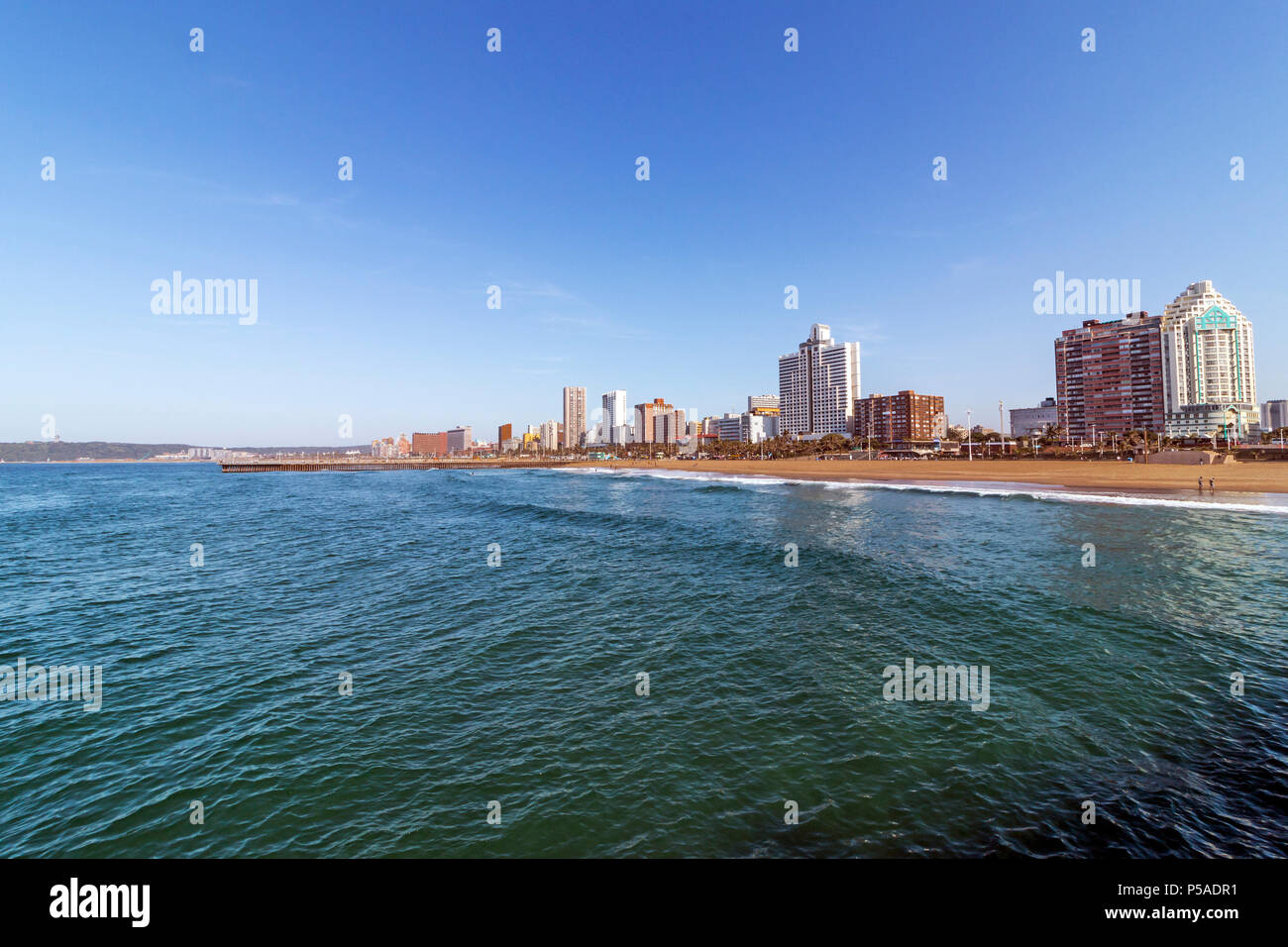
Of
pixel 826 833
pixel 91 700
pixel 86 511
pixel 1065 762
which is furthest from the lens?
pixel 86 511

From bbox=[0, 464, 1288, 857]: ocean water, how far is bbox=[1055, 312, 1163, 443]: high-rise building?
209m

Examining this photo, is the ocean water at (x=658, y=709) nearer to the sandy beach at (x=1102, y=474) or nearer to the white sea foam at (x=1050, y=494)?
the white sea foam at (x=1050, y=494)

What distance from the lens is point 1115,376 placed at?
190375 mm

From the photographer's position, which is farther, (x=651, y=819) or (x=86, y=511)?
(x=86, y=511)

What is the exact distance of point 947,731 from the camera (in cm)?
1205

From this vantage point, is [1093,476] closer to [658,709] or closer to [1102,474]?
[1102,474]

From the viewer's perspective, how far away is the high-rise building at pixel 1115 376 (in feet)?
607

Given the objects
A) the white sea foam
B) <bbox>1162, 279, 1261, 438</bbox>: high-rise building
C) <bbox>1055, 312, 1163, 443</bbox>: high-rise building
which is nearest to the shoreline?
the white sea foam

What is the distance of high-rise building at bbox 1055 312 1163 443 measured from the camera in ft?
607

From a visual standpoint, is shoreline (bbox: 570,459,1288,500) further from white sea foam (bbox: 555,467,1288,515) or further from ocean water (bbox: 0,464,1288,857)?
ocean water (bbox: 0,464,1288,857)

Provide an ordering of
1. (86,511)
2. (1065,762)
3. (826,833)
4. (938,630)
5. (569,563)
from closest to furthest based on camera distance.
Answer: (826,833), (1065,762), (938,630), (569,563), (86,511)

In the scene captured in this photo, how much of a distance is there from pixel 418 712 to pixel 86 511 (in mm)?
83435
